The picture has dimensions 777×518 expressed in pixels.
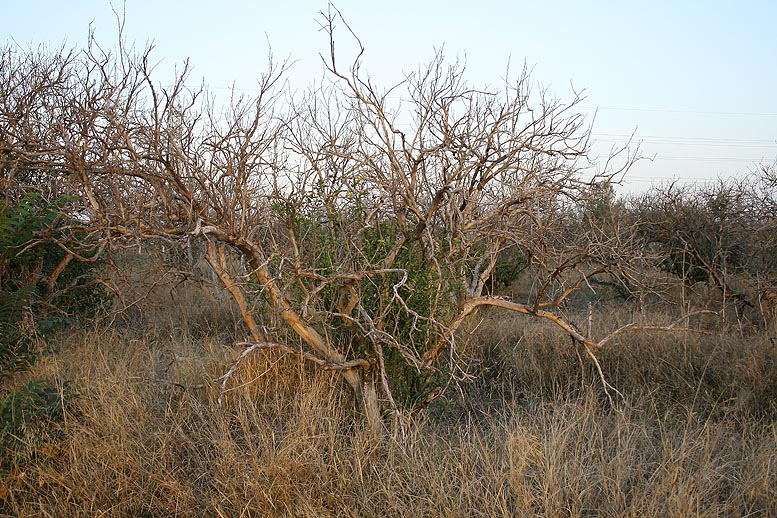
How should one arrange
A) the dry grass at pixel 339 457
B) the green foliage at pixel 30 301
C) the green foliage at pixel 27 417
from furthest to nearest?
the green foliage at pixel 30 301
the green foliage at pixel 27 417
the dry grass at pixel 339 457

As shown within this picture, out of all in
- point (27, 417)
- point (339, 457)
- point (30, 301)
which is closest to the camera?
point (339, 457)

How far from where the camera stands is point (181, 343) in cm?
652

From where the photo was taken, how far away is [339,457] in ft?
11.4

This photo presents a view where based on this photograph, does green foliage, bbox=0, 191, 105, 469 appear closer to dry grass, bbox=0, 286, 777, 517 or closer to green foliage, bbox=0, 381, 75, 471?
green foliage, bbox=0, 381, 75, 471

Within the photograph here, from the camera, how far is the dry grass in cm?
302

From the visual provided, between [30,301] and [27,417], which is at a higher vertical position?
[30,301]

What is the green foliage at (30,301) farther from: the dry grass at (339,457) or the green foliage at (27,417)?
the dry grass at (339,457)

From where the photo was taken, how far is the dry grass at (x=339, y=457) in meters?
3.02

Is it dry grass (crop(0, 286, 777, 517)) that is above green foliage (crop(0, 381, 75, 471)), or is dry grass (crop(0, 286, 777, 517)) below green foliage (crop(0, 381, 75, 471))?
below

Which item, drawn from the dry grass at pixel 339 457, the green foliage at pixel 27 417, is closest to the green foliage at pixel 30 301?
the green foliage at pixel 27 417

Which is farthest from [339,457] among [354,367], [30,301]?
[30,301]

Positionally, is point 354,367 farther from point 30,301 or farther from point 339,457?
point 30,301

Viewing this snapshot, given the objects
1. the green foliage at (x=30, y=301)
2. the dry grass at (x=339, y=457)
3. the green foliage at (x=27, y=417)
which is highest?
the green foliage at (x=30, y=301)

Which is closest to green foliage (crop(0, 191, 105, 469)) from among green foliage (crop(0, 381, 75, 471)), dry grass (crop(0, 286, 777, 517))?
green foliage (crop(0, 381, 75, 471))
